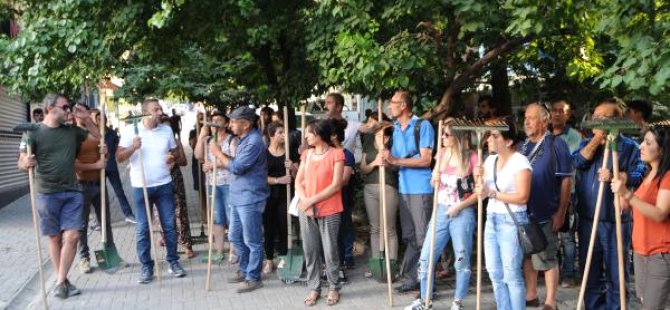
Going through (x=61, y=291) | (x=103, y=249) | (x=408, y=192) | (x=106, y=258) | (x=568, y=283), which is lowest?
(x=568, y=283)

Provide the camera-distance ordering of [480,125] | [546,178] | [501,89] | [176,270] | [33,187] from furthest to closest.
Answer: [501,89]
[176,270]
[33,187]
[546,178]
[480,125]

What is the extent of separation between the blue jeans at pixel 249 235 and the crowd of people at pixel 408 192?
0.01 metres

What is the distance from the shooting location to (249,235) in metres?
6.62

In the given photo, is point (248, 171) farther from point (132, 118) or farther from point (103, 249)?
point (103, 249)

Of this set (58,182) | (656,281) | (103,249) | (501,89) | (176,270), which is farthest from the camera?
(501,89)

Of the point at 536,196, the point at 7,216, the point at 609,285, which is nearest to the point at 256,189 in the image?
the point at 536,196

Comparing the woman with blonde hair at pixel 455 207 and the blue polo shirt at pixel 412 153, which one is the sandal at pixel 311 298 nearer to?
the woman with blonde hair at pixel 455 207

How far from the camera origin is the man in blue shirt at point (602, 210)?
5.36 metres

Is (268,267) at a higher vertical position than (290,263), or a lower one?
lower

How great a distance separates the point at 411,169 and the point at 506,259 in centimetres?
160

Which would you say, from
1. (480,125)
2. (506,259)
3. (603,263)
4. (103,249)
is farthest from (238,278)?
(603,263)

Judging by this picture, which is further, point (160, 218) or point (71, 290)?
point (160, 218)

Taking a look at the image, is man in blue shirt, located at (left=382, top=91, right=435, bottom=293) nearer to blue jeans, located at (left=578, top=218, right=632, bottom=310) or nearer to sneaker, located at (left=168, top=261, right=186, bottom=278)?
blue jeans, located at (left=578, top=218, right=632, bottom=310)

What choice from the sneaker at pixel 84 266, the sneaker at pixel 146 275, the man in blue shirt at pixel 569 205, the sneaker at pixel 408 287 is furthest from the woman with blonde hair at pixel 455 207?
the sneaker at pixel 84 266
